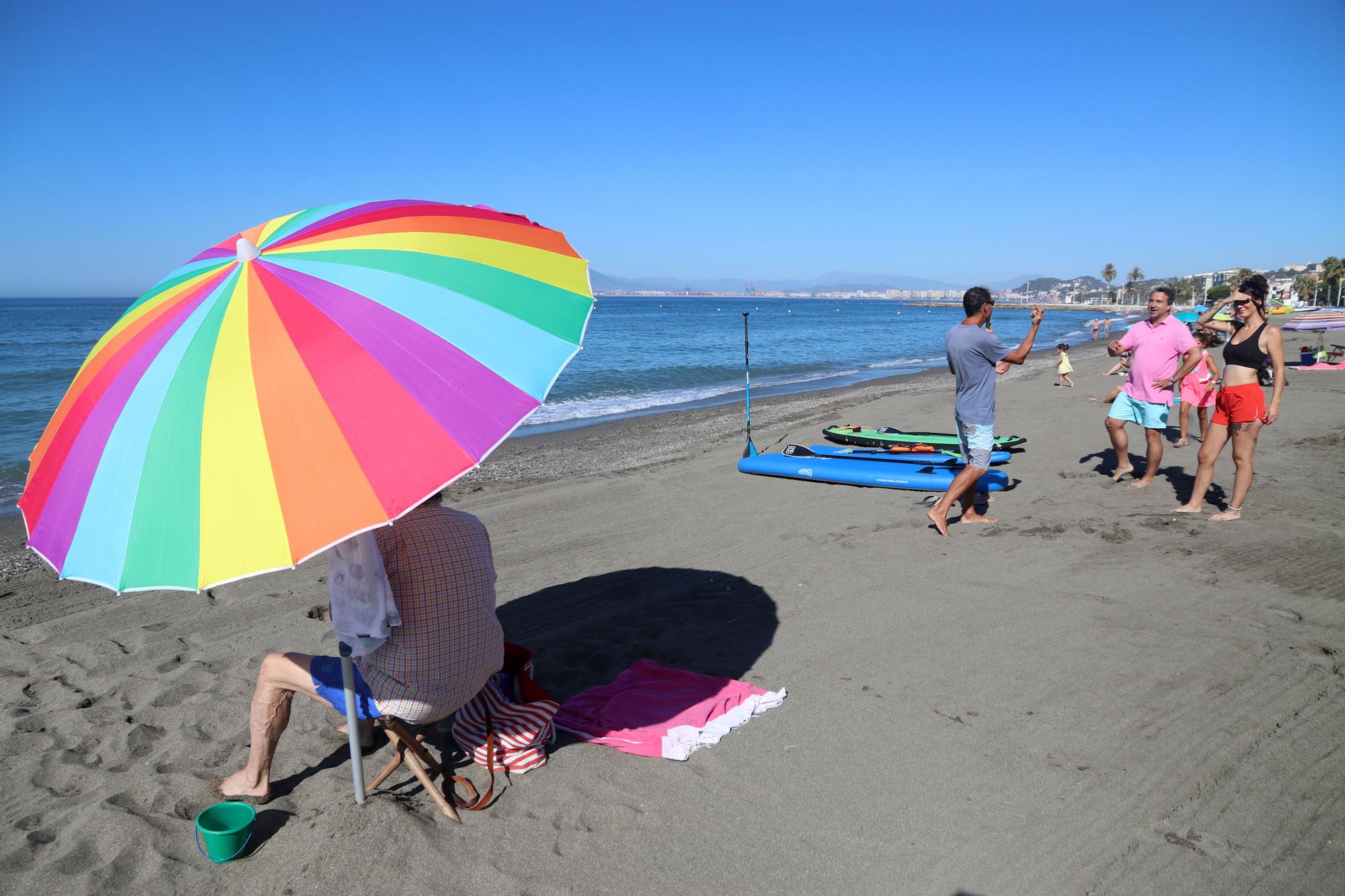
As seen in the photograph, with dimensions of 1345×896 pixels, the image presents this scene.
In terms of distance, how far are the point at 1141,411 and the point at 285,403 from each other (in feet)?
24.5

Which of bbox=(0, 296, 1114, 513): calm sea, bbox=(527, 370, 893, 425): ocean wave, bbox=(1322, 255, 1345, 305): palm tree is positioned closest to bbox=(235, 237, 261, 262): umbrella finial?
bbox=(0, 296, 1114, 513): calm sea

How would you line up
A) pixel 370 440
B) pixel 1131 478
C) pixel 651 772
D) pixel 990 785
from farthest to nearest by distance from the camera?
pixel 1131 478, pixel 651 772, pixel 990 785, pixel 370 440

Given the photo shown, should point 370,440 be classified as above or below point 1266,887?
above

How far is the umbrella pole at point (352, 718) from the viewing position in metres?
2.86

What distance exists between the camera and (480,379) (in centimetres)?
235

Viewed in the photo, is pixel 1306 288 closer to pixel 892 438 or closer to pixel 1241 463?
pixel 892 438

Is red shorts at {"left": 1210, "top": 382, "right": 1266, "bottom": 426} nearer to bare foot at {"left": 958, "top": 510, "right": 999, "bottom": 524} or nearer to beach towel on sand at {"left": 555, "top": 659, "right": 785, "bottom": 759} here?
bare foot at {"left": 958, "top": 510, "right": 999, "bottom": 524}

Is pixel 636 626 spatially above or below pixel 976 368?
below

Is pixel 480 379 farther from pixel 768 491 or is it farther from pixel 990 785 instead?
pixel 768 491

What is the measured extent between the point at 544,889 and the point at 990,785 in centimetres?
175

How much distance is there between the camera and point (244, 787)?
3156 millimetres

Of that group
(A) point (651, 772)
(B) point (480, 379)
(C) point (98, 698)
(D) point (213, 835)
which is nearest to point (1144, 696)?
(A) point (651, 772)

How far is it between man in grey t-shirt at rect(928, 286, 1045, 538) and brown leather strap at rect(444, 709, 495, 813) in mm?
4054

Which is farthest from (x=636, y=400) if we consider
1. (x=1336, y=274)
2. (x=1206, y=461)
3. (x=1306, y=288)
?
(x=1306, y=288)
